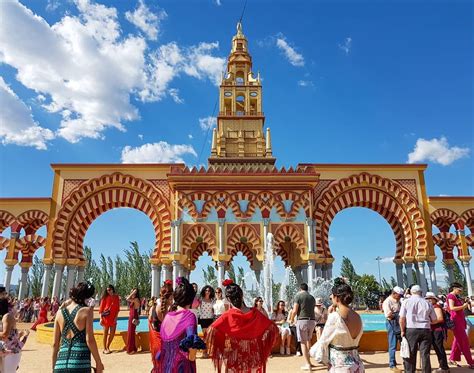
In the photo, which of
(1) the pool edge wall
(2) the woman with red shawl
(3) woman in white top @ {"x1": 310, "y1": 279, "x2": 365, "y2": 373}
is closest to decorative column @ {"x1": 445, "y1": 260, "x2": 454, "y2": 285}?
(1) the pool edge wall

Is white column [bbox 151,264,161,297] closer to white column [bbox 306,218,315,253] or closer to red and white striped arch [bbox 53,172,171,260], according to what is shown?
red and white striped arch [bbox 53,172,171,260]

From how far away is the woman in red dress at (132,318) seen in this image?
8195mm

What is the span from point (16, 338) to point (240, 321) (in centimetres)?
269

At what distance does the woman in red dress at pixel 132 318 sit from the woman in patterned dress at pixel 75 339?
14.2 feet

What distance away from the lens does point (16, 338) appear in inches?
173

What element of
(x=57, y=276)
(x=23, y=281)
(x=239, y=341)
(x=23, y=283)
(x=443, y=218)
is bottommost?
(x=239, y=341)

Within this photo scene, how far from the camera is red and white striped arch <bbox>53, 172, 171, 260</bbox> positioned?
17906 mm

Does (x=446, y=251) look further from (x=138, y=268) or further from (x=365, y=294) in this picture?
(x=138, y=268)

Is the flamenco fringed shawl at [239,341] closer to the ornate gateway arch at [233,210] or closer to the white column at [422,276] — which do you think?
the ornate gateway arch at [233,210]

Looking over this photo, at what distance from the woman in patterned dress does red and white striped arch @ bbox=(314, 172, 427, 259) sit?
50.6 ft

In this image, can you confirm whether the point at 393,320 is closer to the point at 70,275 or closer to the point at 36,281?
the point at 70,275

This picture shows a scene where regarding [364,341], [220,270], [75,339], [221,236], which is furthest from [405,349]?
[221,236]

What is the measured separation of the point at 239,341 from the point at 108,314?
5.47 metres

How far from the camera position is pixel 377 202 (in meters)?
19.0
